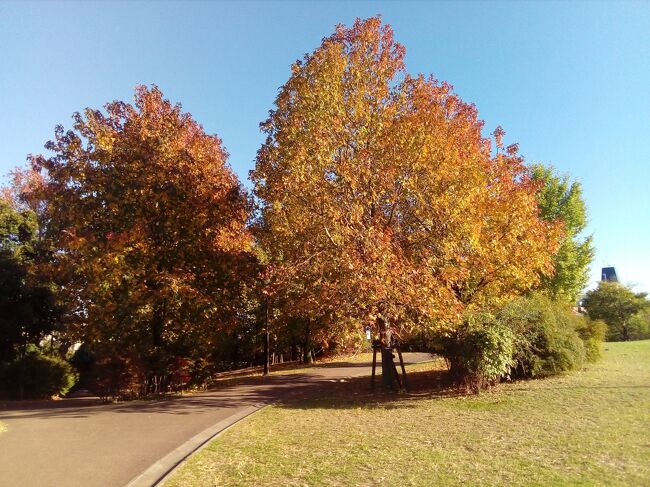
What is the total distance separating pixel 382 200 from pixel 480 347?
427 centimetres

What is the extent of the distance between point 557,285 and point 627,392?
41.3 feet

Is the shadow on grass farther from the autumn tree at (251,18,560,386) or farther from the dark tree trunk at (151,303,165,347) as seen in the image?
the dark tree trunk at (151,303,165,347)

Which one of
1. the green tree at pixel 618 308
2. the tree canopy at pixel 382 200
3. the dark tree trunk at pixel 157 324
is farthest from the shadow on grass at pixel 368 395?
the green tree at pixel 618 308

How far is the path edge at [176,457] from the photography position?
18.3 feet

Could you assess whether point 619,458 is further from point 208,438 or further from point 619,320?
point 619,320

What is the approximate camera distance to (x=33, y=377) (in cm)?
1772

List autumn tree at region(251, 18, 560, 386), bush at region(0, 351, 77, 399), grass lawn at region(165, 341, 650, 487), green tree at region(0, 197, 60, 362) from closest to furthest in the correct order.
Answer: grass lawn at region(165, 341, 650, 487) < autumn tree at region(251, 18, 560, 386) < green tree at region(0, 197, 60, 362) < bush at region(0, 351, 77, 399)

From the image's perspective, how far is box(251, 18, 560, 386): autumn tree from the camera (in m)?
10.4

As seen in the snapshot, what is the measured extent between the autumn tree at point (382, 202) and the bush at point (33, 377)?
37.3 ft

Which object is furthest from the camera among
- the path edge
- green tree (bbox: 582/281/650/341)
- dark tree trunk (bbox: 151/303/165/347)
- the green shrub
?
green tree (bbox: 582/281/650/341)

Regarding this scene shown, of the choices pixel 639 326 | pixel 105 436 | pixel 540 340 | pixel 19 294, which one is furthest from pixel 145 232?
pixel 639 326

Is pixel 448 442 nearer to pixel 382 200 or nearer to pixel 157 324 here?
pixel 382 200

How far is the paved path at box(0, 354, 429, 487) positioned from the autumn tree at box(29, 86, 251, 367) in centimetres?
247

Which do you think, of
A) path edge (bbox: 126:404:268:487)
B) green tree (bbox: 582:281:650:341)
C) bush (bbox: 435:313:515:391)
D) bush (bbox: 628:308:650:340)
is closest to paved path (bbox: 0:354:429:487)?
path edge (bbox: 126:404:268:487)
